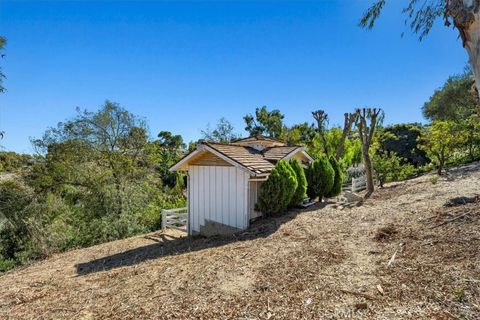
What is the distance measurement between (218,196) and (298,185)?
10.5 ft

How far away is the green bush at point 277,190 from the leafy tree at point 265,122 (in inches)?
770

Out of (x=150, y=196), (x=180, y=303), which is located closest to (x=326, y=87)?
(x=150, y=196)

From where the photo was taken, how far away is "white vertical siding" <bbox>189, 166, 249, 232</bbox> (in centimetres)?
952

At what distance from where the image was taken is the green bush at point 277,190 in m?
9.56

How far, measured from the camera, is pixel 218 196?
10.3 meters

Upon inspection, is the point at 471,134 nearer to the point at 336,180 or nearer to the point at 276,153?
the point at 336,180

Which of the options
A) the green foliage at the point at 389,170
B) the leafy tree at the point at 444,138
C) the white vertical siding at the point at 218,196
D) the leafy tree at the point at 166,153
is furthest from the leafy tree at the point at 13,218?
the leafy tree at the point at 444,138

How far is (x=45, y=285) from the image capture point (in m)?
6.14

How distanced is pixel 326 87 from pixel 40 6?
51.1 feet

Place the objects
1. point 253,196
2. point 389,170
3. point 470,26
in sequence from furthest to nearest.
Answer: point 389,170
point 253,196
point 470,26

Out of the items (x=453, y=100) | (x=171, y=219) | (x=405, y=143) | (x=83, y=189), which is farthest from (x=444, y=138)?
(x=83, y=189)

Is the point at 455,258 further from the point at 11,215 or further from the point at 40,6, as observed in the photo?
the point at 11,215

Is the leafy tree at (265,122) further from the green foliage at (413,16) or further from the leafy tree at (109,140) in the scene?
the green foliage at (413,16)

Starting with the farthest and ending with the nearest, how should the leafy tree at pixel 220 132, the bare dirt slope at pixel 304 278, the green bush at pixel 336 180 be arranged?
the leafy tree at pixel 220 132, the green bush at pixel 336 180, the bare dirt slope at pixel 304 278
